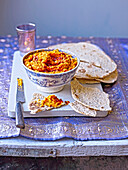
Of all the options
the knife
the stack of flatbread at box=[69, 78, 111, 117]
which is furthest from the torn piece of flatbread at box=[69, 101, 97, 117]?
the knife

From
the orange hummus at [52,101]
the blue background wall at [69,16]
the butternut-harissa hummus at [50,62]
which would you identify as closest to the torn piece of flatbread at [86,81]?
the butternut-harissa hummus at [50,62]

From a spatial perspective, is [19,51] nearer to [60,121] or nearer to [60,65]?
[60,65]

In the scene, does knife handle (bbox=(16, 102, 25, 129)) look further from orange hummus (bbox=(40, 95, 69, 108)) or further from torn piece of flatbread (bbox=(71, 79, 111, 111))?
torn piece of flatbread (bbox=(71, 79, 111, 111))

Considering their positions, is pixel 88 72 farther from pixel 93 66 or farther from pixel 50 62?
pixel 50 62

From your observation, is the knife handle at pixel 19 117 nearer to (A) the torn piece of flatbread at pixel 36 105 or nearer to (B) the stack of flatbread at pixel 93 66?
(A) the torn piece of flatbread at pixel 36 105

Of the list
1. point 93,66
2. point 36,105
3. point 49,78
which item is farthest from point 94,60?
point 36,105

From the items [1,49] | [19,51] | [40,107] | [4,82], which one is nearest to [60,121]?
[40,107]
